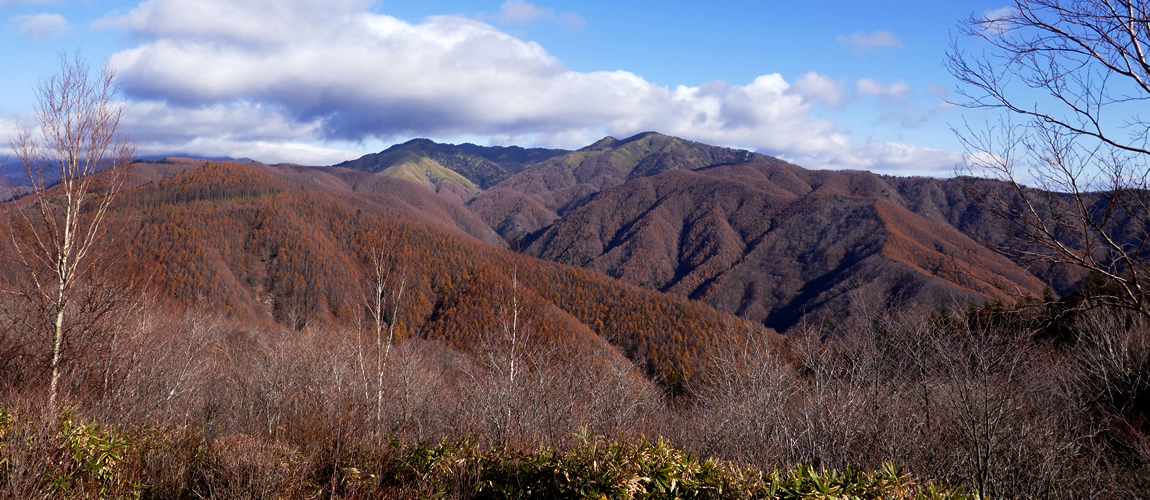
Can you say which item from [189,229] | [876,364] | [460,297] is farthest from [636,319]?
[189,229]

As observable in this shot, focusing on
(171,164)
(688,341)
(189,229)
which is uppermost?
(171,164)

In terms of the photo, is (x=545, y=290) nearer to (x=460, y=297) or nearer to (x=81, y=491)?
(x=460, y=297)

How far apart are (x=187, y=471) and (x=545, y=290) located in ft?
282

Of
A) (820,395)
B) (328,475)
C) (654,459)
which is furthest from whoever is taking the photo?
(820,395)

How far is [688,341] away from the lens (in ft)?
271

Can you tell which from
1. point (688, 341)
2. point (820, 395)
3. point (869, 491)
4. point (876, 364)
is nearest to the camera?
point (869, 491)

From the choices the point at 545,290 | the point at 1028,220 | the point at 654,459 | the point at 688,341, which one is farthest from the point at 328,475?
the point at 545,290

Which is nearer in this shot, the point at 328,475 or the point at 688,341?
the point at 328,475

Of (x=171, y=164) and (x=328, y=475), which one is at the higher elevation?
(x=171, y=164)

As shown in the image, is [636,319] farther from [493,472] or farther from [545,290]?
[493,472]

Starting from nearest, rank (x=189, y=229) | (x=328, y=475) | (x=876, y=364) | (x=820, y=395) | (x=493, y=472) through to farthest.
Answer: (x=493, y=472)
(x=328, y=475)
(x=820, y=395)
(x=876, y=364)
(x=189, y=229)

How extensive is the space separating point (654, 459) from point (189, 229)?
420ft

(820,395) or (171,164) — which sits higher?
(171,164)

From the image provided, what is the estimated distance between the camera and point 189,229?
10806 cm
